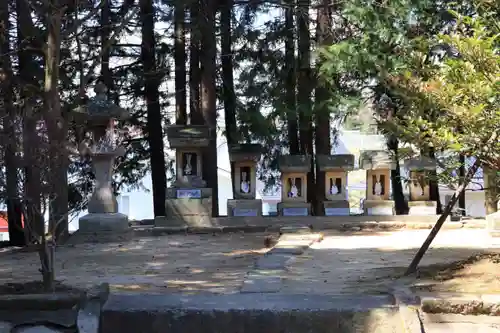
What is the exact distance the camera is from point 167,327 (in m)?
5.05

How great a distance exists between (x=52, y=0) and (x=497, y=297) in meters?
7.71

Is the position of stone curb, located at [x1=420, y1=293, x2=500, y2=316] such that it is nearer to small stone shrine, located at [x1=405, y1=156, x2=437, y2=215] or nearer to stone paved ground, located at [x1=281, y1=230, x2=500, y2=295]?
stone paved ground, located at [x1=281, y1=230, x2=500, y2=295]

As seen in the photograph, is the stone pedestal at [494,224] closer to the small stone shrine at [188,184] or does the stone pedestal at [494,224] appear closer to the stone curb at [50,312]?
the small stone shrine at [188,184]

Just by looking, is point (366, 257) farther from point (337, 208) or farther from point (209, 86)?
point (209, 86)

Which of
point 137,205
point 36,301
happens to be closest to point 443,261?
point 36,301

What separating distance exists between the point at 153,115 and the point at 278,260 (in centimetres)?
974

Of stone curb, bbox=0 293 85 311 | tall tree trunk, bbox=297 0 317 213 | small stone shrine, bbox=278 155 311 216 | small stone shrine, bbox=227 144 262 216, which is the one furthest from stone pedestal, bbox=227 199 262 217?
stone curb, bbox=0 293 85 311

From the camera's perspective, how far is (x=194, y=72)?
1630 centimetres

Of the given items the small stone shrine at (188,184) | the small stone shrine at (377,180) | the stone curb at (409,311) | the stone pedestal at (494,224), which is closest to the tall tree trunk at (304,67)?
the small stone shrine at (377,180)

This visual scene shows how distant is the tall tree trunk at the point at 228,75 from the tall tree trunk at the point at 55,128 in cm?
618

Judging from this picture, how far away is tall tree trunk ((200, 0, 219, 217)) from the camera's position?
14930 millimetres

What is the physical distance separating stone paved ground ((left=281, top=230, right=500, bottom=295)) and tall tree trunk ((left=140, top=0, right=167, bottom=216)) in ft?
19.9

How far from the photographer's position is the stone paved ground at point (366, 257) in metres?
6.43

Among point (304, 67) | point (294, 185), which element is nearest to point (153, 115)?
point (304, 67)
